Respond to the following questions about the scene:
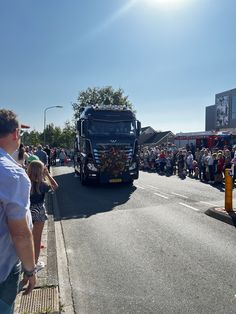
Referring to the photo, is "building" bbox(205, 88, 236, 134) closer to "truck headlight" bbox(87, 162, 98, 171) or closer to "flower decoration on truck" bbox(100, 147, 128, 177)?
"flower decoration on truck" bbox(100, 147, 128, 177)

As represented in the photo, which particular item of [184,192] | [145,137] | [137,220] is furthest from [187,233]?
[145,137]

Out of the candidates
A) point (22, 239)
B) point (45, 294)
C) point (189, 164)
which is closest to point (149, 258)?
point (45, 294)

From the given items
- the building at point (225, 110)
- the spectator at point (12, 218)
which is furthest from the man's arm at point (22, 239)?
the building at point (225, 110)

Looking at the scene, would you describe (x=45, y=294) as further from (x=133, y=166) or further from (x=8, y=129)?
(x=133, y=166)

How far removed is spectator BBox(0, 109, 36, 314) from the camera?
2186 millimetres

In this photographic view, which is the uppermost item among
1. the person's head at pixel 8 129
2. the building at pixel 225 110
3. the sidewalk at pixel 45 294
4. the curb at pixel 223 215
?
the building at pixel 225 110

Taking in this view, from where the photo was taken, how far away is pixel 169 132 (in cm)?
7000

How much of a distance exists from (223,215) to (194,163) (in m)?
12.6

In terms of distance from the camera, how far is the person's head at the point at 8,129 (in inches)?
91.9

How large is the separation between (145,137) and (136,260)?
74.1 meters

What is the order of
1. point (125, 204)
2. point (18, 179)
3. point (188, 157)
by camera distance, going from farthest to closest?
point (188, 157) → point (125, 204) → point (18, 179)

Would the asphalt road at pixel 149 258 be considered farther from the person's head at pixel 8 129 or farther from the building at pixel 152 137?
the building at pixel 152 137

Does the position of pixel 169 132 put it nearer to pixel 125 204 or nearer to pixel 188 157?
pixel 188 157

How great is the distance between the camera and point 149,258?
234 inches
